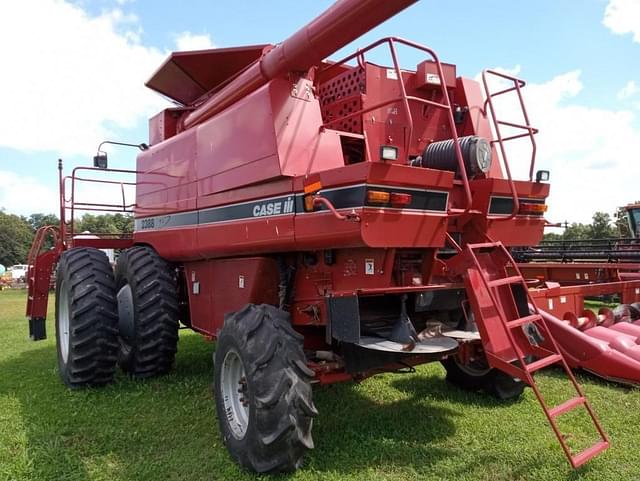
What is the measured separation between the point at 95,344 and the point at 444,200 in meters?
3.75

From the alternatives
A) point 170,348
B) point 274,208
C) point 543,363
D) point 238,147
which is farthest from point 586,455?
point 170,348

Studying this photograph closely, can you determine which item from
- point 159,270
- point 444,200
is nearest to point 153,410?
point 159,270

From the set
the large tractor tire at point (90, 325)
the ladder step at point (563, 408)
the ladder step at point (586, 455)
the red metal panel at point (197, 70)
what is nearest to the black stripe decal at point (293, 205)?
the large tractor tire at point (90, 325)

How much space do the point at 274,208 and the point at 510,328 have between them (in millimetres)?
1807

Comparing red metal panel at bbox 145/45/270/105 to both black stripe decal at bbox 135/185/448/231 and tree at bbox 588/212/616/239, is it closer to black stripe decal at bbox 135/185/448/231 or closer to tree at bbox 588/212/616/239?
black stripe decal at bbox 135/185/448/231

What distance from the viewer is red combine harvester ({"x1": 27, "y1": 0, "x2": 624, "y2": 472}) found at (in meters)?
3.25

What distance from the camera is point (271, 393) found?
10.5ft

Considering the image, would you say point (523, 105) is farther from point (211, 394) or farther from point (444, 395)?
point (211, 394)

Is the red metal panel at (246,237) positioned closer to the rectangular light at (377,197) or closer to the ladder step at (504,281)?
the rectangular light at (377,197)

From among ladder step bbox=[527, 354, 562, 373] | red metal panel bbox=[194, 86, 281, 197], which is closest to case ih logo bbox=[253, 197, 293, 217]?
red metal panel bbox=[194, 86, 281, 197]

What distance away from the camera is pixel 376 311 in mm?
3975

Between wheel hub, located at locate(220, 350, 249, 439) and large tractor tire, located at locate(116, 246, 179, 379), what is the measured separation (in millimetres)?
1695

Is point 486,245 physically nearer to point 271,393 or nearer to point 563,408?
point 563,408

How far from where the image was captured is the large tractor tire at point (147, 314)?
206 inches
